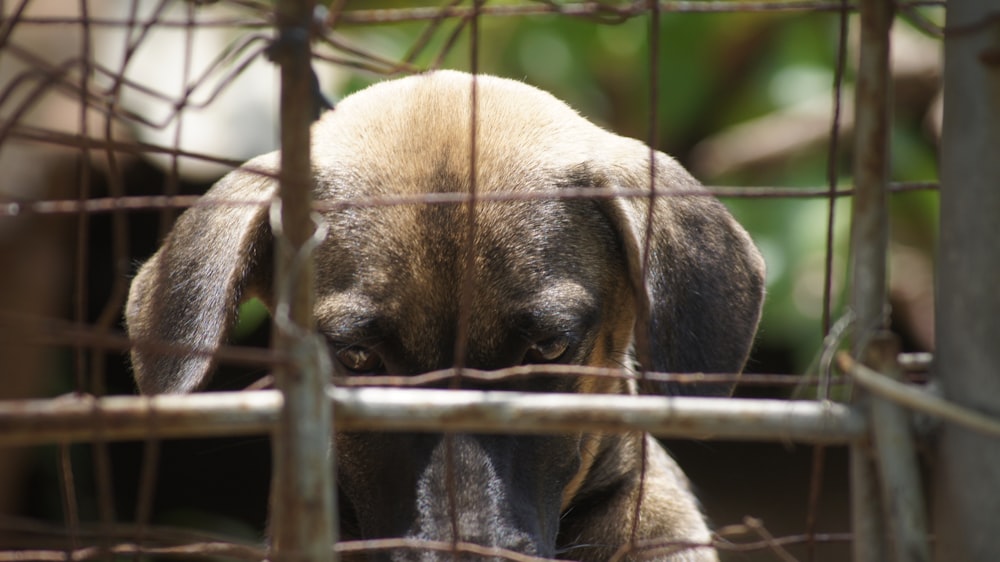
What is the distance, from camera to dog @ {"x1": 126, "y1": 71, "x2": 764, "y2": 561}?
9.68ft

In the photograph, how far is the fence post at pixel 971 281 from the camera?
170 centimetres

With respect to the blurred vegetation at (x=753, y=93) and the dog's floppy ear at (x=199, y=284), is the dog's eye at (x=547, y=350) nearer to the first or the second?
the dog's floppy ear at (x=199, y=284)

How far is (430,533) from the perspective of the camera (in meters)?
2.62

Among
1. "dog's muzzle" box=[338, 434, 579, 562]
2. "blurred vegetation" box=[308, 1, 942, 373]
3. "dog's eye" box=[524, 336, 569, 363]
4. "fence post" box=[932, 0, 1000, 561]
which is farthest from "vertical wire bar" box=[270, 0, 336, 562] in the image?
"blurred vegetation" box=[308, 1, 942, 373]

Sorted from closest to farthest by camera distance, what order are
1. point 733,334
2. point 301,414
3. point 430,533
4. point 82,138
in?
point 301,414 → point 82,138 → point 430,533 → point 733,334

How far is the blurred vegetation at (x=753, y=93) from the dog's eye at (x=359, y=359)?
13.4 ft

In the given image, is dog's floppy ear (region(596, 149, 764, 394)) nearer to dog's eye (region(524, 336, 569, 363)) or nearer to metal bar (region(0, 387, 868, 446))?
dog's eye (region(524, 336, 569, 363))

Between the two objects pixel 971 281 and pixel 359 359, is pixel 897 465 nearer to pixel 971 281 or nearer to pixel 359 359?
pixel 971 281

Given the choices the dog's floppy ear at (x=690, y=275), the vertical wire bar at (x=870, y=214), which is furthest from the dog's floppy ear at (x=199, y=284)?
the vertical wire bar at (x=870, y=214)

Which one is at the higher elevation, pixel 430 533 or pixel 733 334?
pixel 733 334

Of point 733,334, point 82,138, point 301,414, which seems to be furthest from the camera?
point 733,334

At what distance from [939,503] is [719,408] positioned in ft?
1.36

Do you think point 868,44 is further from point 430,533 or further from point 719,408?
point 430,533

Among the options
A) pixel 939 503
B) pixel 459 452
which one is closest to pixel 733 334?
pixel 459 452
